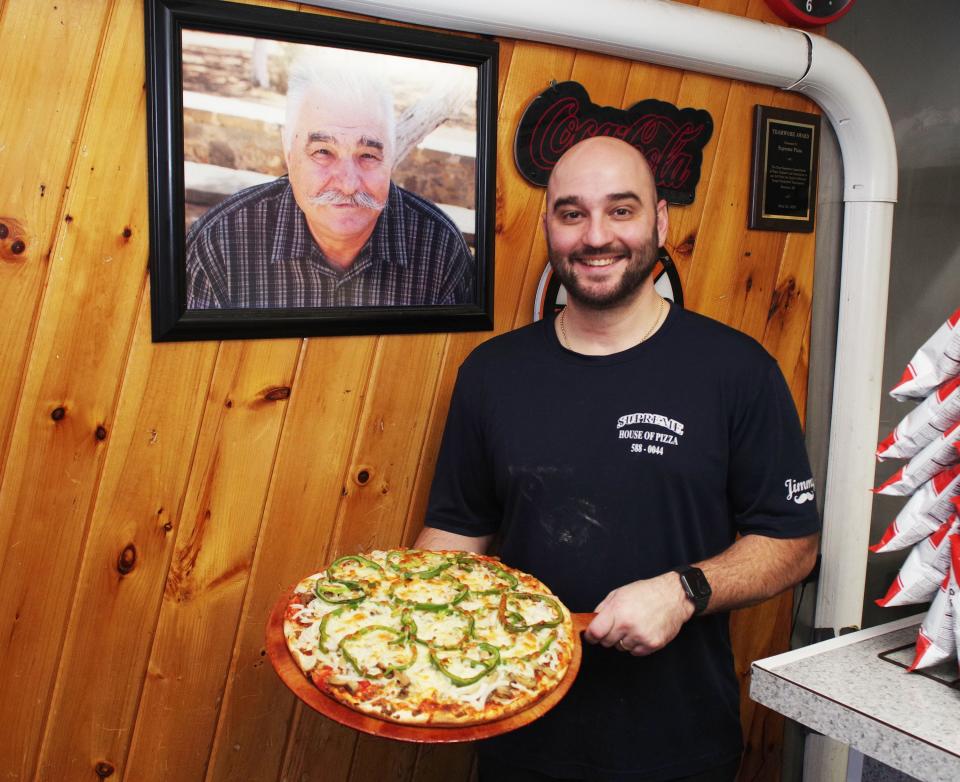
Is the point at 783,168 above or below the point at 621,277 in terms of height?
above

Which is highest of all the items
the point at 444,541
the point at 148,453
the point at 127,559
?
the point at 148,453

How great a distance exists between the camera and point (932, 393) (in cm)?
140

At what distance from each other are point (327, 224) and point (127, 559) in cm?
83

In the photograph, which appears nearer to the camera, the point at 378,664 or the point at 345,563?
the point at 378,664

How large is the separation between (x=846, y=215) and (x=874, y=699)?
1619 millimetres

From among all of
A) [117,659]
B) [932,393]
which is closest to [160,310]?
[117,659]

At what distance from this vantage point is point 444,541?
1968 mm

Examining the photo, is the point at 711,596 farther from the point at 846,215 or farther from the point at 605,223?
the point at 846,215

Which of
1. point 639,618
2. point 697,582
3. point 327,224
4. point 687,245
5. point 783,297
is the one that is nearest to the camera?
point 639,618

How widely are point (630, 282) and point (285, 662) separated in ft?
3.40

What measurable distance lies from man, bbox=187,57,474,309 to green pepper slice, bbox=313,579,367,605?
61 cm

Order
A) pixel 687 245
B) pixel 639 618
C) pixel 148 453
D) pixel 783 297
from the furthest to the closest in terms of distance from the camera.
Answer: pixel 783 297 < pixel 687 245 < pixel 148 453 < pixel 639 618

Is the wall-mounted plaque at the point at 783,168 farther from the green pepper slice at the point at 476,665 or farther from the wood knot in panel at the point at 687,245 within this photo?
the green pepper slice at the point at 476,665

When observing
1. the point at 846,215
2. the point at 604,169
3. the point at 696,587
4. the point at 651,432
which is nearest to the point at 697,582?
the point at 696,587
